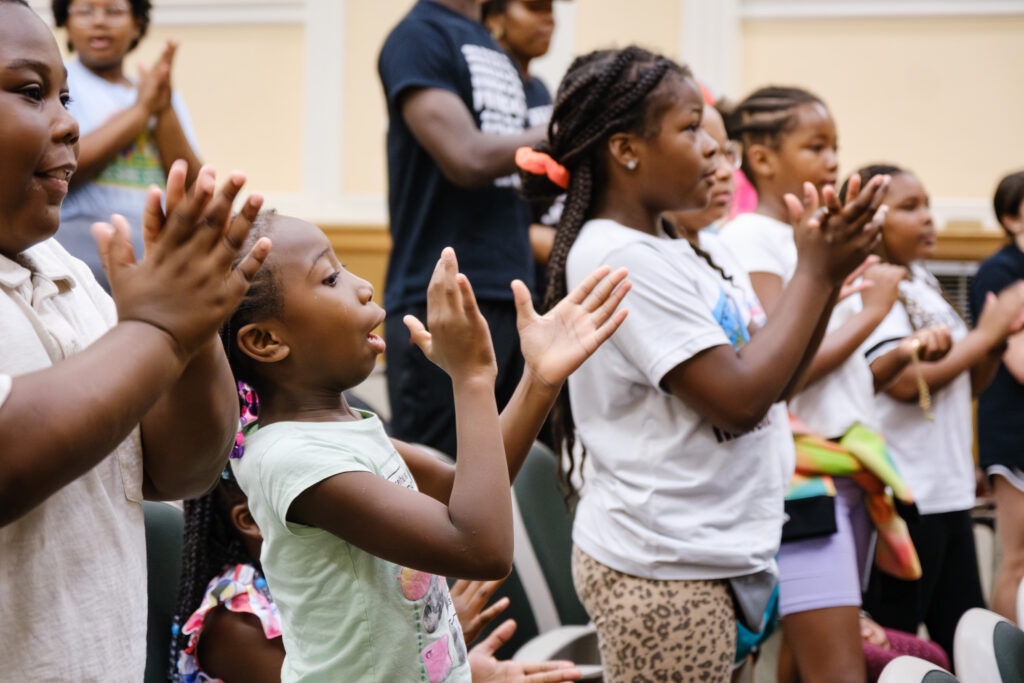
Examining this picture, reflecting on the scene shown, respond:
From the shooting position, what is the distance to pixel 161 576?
1984 millimetres

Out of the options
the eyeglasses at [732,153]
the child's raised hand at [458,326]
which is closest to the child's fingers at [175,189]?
the child's raised hand at [458,326]

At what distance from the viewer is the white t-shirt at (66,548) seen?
3.48 ft

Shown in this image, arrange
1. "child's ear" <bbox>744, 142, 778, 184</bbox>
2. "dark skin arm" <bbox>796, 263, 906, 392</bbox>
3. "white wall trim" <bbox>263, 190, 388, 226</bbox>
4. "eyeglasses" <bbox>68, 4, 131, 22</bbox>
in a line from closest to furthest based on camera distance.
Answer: "dark skin arm" <bbox>796, 263, 906, 392</bbox> → "child's ear" <bbox>744, 142, 778, 184</bbox> → "eyeglasses" <bbox>68, 4, 131, 22</bbox> → "white wall trim" <bbox>263, 190, 388, 226</bbox>

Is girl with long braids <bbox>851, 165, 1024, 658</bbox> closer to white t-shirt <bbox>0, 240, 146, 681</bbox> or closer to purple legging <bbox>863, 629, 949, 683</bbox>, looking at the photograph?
purple legging <bbox>863, 629, 949, 683</bbox>

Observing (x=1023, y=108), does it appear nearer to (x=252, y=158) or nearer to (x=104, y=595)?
(x=252, y=158)

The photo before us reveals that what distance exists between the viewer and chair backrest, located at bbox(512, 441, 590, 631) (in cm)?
258

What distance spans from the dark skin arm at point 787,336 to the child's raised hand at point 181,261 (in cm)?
101

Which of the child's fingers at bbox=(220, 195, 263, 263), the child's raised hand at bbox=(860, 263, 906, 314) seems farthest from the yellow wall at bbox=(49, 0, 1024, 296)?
the child's fingers at bbox=(220, 195, 263, 263)

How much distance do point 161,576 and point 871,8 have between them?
3951 millimetres

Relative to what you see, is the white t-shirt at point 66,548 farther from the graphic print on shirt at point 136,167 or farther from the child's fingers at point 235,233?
the graphic print on shirt at point 136,167

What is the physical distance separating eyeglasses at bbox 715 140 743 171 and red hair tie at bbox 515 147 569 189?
49 centimetres

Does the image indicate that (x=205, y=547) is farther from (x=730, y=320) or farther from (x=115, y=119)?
(x=115, y=119)

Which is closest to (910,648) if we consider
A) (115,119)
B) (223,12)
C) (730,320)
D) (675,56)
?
(730,320)

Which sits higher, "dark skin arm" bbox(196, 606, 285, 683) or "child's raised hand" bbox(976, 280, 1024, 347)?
"dark skin arm" bbox(196, 606, 285, 683)
